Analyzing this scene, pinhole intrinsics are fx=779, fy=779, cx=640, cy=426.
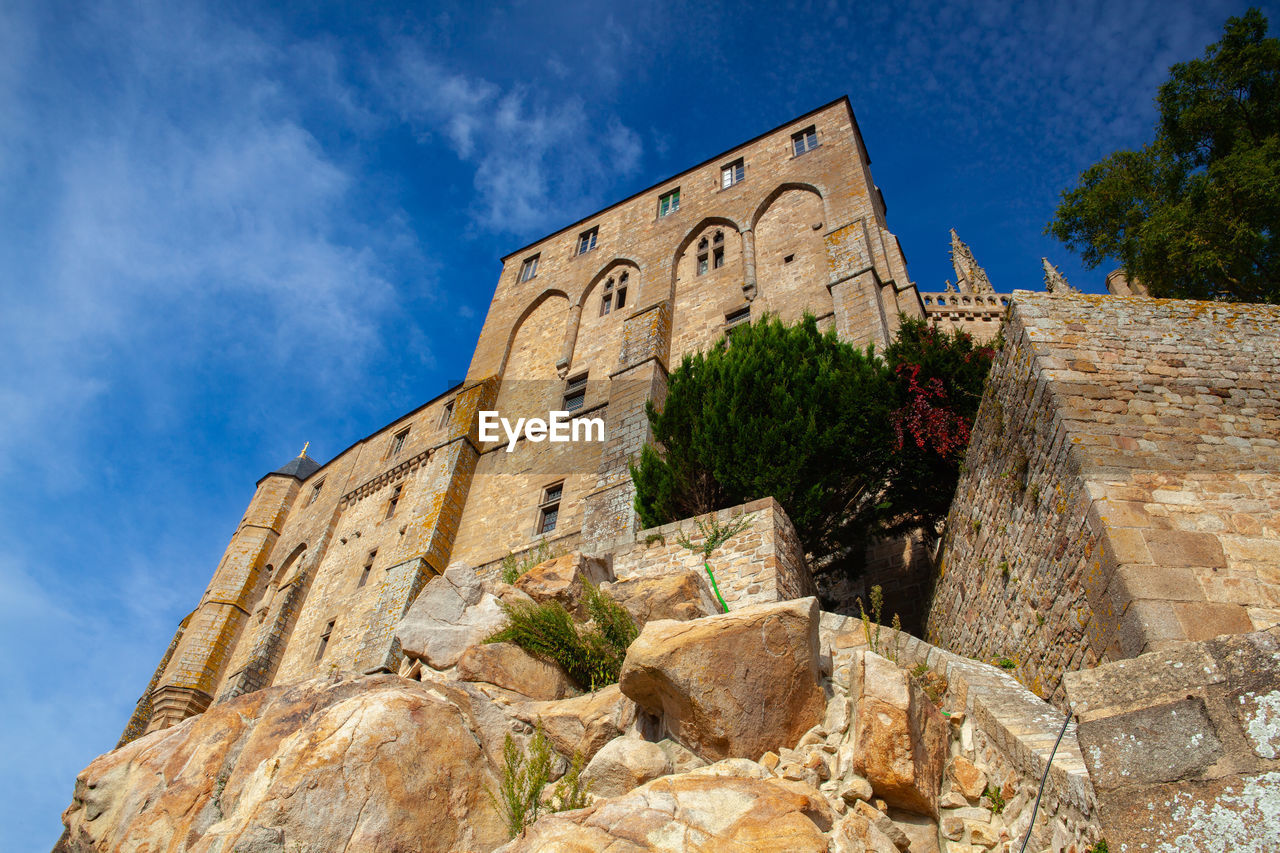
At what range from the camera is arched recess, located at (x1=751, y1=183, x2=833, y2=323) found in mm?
16953

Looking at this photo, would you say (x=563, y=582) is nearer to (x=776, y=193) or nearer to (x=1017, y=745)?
(x=1017, y=745)

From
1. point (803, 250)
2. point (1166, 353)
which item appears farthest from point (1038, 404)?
point (803, 250)

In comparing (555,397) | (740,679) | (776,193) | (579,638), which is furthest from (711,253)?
(740,679)

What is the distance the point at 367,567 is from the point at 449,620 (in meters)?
11.4

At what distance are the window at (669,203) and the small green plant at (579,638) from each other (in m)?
16.5

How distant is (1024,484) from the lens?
6.60 m

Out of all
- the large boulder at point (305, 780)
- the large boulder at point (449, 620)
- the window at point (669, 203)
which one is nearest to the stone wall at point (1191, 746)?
the large boulder at point (305, 780)

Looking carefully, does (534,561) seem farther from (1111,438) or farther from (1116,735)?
(1116,735)

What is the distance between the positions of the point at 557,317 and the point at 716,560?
549 inches

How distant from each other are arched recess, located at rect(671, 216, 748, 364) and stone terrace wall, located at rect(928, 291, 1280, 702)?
35.1 ft

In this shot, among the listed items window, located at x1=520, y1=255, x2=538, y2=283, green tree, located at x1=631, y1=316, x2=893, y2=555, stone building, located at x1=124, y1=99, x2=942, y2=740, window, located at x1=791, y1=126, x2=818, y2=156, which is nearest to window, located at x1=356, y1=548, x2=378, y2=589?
stone building, located at x1=124, y1=99, x2=942, y2=740

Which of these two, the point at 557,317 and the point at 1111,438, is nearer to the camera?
the point at 1111,438

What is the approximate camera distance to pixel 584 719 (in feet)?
21.8

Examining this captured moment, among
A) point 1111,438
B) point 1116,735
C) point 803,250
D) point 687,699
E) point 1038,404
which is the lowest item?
point 1116,735
